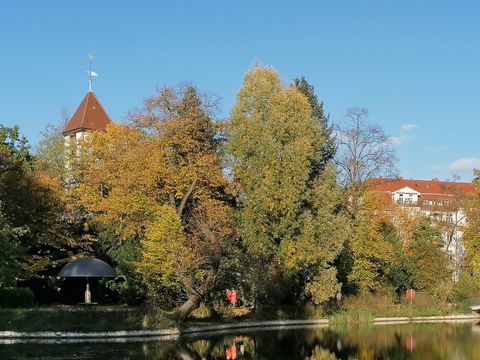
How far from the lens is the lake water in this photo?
22.5 meters

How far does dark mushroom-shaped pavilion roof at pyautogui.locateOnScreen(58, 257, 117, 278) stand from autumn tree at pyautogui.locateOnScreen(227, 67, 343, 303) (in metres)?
8.35

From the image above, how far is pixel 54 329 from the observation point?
27.1m

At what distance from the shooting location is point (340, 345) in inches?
1068

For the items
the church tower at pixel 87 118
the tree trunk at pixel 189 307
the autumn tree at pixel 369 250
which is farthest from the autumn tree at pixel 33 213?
the church tower at pixel 87 118

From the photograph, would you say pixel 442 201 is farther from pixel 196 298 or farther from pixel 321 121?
pixel 196 298

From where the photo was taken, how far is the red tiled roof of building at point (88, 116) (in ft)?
213

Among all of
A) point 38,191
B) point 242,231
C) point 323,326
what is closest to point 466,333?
point 323,326

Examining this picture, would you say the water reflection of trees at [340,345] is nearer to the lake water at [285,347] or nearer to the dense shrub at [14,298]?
the lake water at [285,347]

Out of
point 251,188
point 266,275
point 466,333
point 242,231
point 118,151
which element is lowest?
point 466,333

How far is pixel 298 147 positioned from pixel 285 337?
11.5m

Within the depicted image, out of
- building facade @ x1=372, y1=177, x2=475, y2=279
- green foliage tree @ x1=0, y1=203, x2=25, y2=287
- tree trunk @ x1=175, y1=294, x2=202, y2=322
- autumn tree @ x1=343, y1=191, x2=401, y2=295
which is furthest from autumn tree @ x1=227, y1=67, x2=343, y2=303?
building facade @ x1=372, y1=177, x2=475, y2=279

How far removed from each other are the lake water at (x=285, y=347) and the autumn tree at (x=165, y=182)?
232 inches

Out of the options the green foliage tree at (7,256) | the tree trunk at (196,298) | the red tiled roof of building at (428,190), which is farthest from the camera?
the red tiled roof of building at (428,190)

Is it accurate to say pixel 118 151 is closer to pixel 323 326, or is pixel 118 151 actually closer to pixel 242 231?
pixel 242 231
